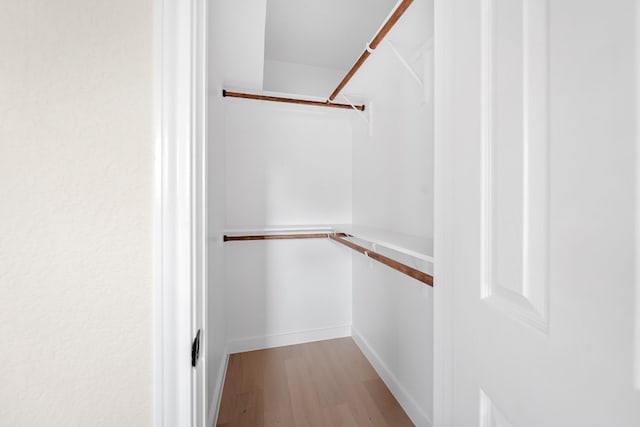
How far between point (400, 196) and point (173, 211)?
1.20 m

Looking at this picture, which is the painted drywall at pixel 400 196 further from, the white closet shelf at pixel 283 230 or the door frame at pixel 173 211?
the door frame at pixel 173 211

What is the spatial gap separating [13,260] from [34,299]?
0.23 ft

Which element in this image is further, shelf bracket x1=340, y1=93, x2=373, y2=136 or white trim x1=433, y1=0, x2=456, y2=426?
shelf bracket x1=340, y1=93, x2=373, y2=136

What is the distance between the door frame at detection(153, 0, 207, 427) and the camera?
1.50ft

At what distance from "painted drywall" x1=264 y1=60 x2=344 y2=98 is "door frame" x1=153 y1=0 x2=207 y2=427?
6.11 ft

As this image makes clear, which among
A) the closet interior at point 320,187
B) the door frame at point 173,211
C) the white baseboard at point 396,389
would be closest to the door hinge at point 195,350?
the door frame at point 173,211

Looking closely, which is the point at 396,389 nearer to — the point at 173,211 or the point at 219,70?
the point at 173,211

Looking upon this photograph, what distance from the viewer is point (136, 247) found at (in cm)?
46

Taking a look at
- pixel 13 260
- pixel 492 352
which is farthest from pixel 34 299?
pixel 492 352

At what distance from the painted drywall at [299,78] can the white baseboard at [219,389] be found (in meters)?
2.15

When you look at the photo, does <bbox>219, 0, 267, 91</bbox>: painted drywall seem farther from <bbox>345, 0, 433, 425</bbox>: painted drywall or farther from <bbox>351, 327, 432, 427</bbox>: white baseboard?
<bbox>351, 327, 432, 427</bbox>: white baseboard

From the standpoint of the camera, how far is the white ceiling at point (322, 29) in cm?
162

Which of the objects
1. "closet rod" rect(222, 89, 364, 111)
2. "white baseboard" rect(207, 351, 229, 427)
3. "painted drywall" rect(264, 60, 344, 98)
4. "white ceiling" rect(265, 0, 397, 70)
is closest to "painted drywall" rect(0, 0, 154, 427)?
"white baseboard" rect(207, 351, 229, 427)

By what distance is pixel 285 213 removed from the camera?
2039mm
